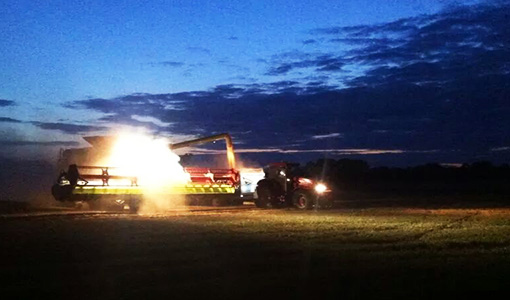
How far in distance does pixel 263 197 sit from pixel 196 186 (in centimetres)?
366

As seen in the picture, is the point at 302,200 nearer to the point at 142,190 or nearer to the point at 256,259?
the point at 142,190

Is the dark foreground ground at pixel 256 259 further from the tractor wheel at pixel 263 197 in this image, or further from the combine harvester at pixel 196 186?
the tractor wheel at pixel 263 197

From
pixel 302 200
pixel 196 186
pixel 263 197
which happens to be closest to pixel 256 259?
pixel 302 200

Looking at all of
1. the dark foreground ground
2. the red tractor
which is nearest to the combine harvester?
the red tractor

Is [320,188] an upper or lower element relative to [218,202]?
upper

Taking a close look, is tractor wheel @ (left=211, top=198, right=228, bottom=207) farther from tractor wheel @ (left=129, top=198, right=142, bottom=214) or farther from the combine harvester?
tractor wheel @ (left=129, top=198, right=142, bottom=214)

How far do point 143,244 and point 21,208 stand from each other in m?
21.6

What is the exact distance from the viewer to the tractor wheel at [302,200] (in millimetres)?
38062

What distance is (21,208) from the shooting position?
39812 mm

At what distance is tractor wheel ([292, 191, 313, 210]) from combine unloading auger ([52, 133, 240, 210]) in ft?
11.6

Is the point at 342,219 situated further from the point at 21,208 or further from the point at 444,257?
the point at 21,208

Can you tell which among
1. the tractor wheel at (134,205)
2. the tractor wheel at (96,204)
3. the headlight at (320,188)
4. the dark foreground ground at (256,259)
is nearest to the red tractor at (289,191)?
the headlight at (320,188)

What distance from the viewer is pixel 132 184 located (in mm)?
36156

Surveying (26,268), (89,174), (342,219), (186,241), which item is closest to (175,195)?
(89,174)
